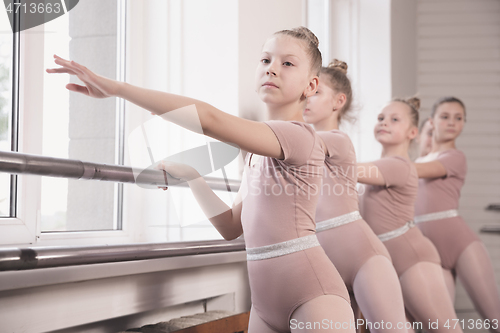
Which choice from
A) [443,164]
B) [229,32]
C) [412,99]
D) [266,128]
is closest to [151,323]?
[266,128]

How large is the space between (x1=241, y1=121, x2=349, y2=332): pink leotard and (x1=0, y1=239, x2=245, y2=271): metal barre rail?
21cm

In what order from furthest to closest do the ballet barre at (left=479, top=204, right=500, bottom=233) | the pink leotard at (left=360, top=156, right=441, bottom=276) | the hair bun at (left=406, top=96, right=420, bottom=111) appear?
the ballet barre at (left=479, top=204, right=500, bottom=233)
the hair bun at (left=406, top=96, right=420, bottom=111)
the pink leotard at (left=360, top=156, right=441, bottom=276)

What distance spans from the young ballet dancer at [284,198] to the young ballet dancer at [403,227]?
82 centimetres

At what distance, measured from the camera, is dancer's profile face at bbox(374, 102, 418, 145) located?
2.26m

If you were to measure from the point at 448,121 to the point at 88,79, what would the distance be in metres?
2.57

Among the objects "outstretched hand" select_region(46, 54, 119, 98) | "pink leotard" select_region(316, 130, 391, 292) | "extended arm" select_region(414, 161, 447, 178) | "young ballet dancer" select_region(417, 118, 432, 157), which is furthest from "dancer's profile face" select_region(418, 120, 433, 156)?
"outstretched hand" select_region(46, 54, 119, 98)

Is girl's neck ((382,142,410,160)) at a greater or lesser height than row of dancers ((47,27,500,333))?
greater

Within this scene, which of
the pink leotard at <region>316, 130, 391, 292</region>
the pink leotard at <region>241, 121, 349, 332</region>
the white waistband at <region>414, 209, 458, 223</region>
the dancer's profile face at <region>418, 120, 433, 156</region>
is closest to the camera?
the pink leotard at <region>241, 121, 349, 332</region>

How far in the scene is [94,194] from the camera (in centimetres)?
161

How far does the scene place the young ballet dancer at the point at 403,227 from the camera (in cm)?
191

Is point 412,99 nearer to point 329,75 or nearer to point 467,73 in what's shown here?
point 329,75

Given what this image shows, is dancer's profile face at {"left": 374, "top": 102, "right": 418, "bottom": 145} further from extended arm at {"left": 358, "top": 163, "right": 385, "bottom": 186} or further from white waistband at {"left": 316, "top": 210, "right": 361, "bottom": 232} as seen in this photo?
white waistband at {"left": 316, "top": 210, "right": 361, "bottom": 232}

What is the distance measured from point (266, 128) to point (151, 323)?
2.47ft

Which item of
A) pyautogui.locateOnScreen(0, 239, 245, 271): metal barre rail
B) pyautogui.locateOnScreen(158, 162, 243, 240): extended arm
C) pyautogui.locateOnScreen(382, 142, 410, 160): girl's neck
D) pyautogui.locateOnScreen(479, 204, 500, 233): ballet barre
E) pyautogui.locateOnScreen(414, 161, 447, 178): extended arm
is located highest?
pyautogui.locateOnScreen(382, 142, 410, 160): girl's neck
